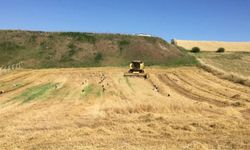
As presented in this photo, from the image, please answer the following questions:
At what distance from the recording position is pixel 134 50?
62.7 meters

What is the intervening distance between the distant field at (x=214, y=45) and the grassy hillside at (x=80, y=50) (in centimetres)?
2416

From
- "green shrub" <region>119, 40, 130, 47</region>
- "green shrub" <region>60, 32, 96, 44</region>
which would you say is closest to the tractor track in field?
"green shrub" <region>119, 40, 130, 47</region>

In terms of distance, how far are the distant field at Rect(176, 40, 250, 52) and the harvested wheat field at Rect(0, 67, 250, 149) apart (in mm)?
58954

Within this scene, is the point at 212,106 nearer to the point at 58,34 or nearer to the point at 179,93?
the point at 179,93

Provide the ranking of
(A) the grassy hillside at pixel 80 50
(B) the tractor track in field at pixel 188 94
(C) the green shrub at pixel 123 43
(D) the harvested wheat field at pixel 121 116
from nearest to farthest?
1. (D) the harvested wheat field at pixel 121 116
2. (B) the tractor track in field at pixel 188 94
3. (A) the grassy hillside at pixel 80 50
4. (C) the green shrub at pixel 123 43

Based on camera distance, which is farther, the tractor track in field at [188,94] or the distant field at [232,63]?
the distant field at [232,63]

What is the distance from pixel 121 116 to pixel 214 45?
79.3m

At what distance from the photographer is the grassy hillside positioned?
55500mm

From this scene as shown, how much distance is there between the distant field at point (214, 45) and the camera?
91.9 meters

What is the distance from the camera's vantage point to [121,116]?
797 inches

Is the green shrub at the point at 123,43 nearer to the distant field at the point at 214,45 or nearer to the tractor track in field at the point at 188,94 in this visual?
the tractor track in field at the point at 188,94

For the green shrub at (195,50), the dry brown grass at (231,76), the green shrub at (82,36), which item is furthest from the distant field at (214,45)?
the dry brown grass at (231,76)

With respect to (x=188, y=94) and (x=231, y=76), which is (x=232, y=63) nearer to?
(x=231, y=76)

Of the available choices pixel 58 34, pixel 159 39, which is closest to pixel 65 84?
pixel 58 34
